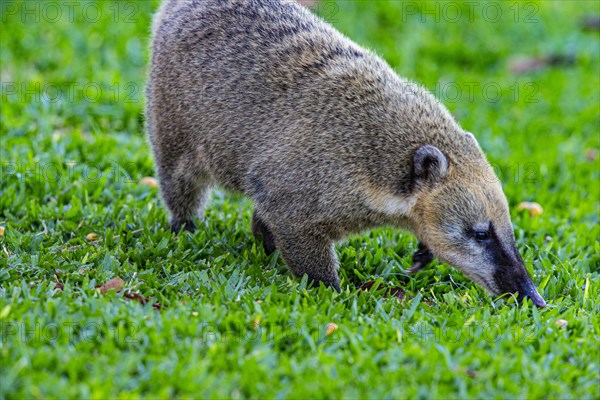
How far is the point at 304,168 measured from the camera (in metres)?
4.79

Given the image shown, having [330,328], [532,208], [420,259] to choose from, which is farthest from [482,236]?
[532,208]

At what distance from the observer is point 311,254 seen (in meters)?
4.82

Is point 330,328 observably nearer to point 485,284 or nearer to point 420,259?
point 485,284

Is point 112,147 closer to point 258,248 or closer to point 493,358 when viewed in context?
point 258,248

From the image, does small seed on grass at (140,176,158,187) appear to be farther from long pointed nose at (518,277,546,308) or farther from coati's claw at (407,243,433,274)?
long pointed nose at (518,277,546,308)

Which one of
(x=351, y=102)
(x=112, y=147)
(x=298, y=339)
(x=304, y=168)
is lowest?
(x=112, y=147)

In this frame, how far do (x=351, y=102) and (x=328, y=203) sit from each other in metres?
0.63

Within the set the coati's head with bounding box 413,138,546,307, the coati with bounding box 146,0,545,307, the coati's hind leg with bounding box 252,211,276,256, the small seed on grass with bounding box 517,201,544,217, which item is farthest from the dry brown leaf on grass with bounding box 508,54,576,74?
the coati's head with bounding box 413,138,546,307

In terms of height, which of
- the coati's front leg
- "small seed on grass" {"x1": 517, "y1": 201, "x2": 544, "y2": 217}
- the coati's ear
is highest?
the coati's ear

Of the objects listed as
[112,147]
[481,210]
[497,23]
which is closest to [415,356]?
[481,210]

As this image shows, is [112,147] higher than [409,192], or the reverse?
[409,192]

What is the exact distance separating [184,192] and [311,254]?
1.16 meters

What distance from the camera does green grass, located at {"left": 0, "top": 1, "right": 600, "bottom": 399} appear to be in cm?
361

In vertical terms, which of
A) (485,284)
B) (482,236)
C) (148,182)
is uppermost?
(482,236)
